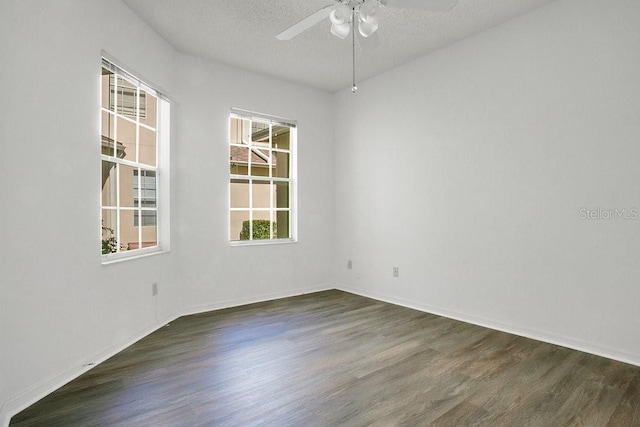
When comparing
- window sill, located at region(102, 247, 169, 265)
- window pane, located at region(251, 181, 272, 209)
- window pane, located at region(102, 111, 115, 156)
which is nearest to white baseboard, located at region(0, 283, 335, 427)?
window sill, located at region(102, 247, 169, 265)

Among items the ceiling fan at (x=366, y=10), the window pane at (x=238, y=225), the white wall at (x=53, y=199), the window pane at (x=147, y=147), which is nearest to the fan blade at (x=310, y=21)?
the ceiling fan at (x=366, y=10)

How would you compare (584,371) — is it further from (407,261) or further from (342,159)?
(342,159)

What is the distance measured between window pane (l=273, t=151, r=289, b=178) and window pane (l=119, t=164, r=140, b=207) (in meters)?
1.87

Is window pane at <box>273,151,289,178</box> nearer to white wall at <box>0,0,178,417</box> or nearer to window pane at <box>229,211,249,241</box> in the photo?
window pane at <box>229,211,249,241</box>

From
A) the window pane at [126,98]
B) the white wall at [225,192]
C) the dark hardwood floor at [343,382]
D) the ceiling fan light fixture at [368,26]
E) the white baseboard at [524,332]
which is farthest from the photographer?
the white wall at [225,192]

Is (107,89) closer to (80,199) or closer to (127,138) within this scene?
(127,138)

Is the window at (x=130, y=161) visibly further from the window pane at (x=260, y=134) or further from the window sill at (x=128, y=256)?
the window pane at (x=260, y=134)

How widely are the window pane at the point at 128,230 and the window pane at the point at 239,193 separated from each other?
1276 mm

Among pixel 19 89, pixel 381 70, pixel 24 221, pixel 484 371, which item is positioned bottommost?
pixel 484 371

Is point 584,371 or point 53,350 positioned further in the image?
point 584,371

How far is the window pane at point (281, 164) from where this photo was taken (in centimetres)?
489

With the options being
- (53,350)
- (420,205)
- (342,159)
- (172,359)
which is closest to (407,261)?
(420,205)

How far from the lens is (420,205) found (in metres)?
4.15

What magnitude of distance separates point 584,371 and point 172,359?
307 cm
